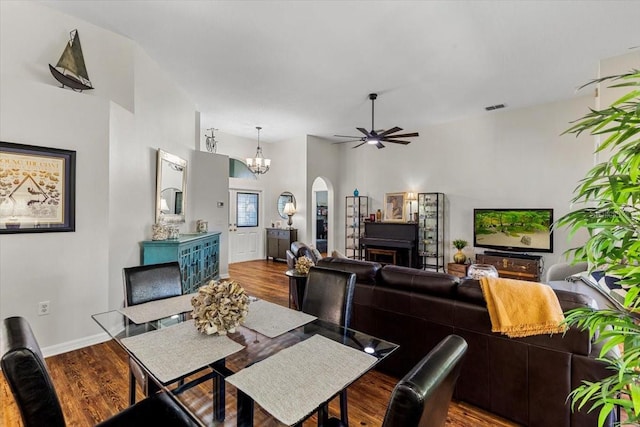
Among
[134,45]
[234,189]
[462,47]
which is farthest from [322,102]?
[234,189]

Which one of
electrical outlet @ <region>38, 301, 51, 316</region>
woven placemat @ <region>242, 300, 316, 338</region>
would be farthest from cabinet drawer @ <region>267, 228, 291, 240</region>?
woven placemat @ <region>242, 300, 316, 338</region>

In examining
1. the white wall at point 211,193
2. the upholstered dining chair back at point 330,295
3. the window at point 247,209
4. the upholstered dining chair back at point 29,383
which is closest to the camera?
the upholstered dining chair back at point 29,383

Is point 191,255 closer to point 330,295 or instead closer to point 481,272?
point 330,295

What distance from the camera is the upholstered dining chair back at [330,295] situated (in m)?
2.00

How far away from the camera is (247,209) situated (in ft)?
26.6

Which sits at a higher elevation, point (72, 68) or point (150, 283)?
point (72, 68)

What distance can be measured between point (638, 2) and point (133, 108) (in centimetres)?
519

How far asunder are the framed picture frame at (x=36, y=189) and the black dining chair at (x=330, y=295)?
2491mm

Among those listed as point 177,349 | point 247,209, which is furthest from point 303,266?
point 247,209

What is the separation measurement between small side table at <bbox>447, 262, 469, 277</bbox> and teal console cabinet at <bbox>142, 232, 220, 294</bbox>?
4.57m

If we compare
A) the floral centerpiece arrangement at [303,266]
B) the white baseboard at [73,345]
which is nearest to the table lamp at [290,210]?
the floral centerpiece arrangement at [303,266]

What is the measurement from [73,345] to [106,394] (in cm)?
105

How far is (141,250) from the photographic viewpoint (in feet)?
12.3

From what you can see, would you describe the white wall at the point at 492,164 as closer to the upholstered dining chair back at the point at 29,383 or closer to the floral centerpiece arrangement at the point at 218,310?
the floral centerpiece arrangement at the point at 218,310
